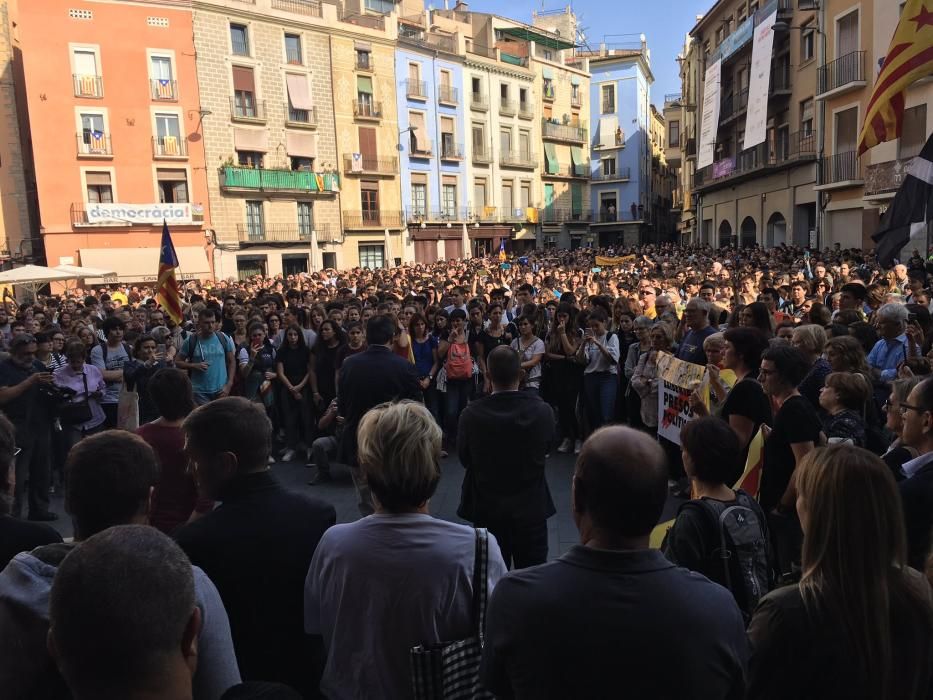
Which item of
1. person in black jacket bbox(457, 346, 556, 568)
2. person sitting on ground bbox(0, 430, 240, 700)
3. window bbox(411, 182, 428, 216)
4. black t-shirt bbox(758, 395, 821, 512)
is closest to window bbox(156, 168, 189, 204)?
window bbox(411, 182, 428, 216)

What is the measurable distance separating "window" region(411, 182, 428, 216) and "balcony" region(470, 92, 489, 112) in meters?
6.20

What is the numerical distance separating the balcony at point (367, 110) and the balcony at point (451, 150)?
483 cm

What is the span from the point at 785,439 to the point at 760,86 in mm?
22641

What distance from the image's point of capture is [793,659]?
1733mm

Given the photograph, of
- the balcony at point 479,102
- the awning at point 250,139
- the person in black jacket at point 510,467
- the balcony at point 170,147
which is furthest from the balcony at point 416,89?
the person in black jacket at point 510,467

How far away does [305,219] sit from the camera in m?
35.0

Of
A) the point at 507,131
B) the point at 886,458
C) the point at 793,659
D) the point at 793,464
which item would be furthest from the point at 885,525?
the point at 507,131

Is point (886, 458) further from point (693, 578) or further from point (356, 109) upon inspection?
point (356, 109)

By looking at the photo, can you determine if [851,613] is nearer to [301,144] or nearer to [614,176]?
[301,144]

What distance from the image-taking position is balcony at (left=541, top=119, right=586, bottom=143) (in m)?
47.3

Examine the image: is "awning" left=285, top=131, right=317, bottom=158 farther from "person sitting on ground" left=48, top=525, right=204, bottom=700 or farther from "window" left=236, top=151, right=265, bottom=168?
"person sitting on ground" left=48, top=525, right=204, bottom=700

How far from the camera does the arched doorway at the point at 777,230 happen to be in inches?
1125

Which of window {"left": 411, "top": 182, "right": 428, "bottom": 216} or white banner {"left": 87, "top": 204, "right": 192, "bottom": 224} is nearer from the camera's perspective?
white banner {"left": 87, "top": 204, "right": 192, "bottom": 224}

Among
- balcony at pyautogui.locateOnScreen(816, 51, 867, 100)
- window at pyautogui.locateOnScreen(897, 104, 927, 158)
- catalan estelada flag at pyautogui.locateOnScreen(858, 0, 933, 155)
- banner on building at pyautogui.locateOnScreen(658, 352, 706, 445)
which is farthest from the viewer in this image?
balcony at pyautogui.locateOnScreen(816, 51, 867, 100)
